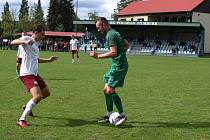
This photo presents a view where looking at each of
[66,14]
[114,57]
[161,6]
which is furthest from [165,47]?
[114,57]

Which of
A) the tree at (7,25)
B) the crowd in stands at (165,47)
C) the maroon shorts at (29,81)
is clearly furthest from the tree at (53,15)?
the maroon shorts at (29,81)

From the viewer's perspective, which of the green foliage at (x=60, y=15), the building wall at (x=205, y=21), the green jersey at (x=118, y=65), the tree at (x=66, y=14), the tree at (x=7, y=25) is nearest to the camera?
the green jersey at (x=118, y=65)

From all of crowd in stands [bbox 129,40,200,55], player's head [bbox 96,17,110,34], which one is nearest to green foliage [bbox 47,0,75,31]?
crowd in stands [bbox 129,40,200,55]

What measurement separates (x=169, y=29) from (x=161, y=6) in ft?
40.2

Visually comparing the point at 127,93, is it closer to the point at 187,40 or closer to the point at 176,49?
the point at 176,49

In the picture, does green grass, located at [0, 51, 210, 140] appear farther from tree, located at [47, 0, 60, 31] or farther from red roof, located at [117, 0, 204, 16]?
tree, located at [47, 0, 60, 31]

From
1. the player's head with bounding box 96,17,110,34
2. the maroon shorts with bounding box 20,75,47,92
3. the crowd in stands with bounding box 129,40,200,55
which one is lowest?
the crowd in stands with bounding box 129,40,200,55

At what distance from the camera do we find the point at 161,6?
7906cm

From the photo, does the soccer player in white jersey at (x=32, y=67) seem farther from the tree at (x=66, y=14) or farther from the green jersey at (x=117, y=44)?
the tree at (x=66, y=14)

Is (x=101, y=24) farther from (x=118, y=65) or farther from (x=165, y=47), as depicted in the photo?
(x=165, y=47)

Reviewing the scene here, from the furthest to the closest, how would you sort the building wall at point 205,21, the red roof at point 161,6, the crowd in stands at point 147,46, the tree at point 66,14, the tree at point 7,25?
the tree at point 66,14 → the tree at point 7,25 → the red roof at point 161,6 → the building wall at point 205,21 → the crowd in stands at point 147,46

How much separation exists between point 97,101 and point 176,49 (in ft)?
166

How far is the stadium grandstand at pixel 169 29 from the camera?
63.0m

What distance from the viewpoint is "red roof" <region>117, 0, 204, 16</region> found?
7268 cm
